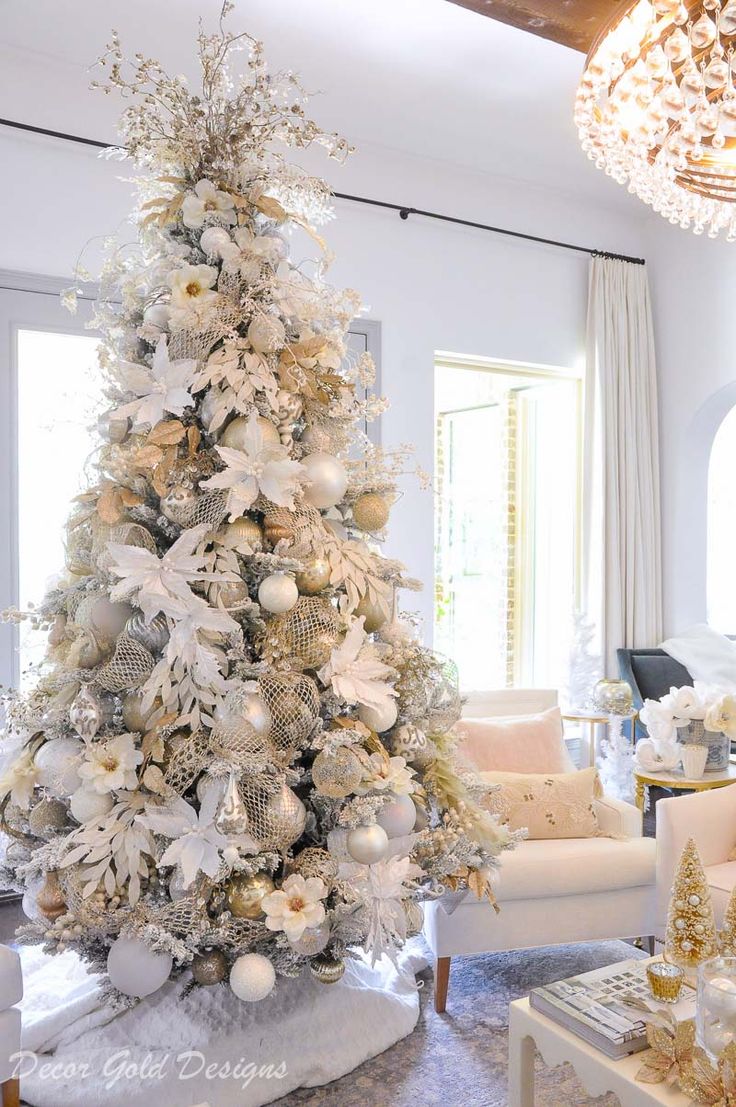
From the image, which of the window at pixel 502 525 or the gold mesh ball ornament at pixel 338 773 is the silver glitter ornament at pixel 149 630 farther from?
the window at pixel 502 525

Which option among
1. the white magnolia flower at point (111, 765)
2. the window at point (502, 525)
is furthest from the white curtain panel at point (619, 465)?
the white magnolia flower at point (111, 765)

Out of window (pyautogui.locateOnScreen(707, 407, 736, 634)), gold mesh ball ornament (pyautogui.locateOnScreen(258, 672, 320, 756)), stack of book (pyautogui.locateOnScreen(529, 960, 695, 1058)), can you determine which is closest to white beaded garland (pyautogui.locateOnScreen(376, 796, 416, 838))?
gold mesh ball ornament (pyautogui.locateOnScreen(258, 672, 320, 756))

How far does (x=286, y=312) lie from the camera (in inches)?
76.5

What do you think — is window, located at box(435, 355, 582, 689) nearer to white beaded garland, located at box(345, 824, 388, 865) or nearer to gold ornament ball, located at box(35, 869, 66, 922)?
white beaded garland, located at box(345, 824, 388, 865)

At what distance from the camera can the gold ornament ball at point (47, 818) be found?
5.91 feet

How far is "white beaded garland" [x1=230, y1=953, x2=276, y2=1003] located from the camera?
65.9 inches

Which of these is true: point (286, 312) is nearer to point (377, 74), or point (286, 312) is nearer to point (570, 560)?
point (377, 74)

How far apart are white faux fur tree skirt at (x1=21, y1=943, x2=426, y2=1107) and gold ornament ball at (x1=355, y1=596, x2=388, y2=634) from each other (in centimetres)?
95

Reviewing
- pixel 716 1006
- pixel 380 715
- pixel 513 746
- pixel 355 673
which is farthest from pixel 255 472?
pixel 513 746

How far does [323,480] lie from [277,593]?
0.28 metres

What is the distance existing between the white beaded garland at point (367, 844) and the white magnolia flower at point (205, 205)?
52.7 inches

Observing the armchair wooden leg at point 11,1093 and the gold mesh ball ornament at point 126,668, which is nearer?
the gold mesh ball ornament at point 126,668

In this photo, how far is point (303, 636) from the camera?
182 cm

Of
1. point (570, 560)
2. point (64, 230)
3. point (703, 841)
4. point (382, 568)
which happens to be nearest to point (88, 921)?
point (382, 568)
